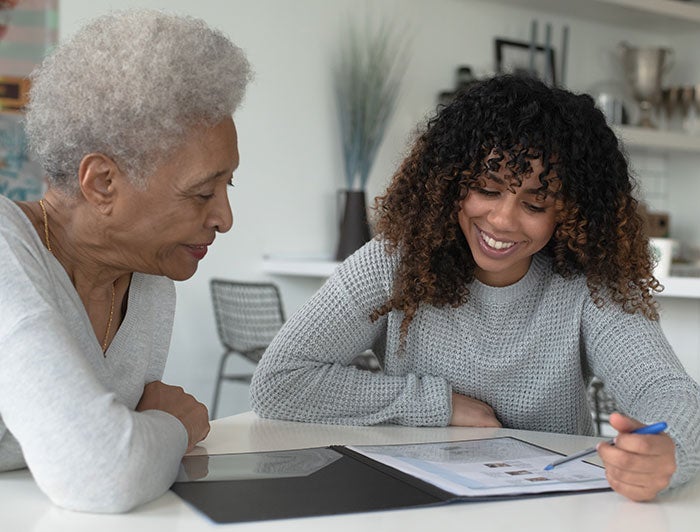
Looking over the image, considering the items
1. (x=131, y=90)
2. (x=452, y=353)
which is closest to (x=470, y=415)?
(x=452, y=353)

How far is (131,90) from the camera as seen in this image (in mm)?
1112

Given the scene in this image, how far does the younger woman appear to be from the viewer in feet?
5.17

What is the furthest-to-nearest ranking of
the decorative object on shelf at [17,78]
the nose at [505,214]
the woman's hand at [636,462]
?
the decorative object on shelf at [17,78] → the nose at [505,214] → the woman's hand at [636,462]

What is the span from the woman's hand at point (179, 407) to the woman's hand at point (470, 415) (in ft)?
1.54

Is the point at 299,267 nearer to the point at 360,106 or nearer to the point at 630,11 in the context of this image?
the point at 360,106

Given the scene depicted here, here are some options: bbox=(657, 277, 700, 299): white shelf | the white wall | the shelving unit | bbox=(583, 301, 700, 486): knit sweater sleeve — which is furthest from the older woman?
the shelving unit

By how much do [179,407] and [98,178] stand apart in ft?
1.13

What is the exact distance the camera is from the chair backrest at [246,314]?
4.16m

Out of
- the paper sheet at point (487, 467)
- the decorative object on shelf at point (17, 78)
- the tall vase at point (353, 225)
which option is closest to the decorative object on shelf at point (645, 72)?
the tall vase at point (353, 225)

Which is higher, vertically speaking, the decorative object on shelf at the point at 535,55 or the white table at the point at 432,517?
the decorative object on shelf at the point at 535,55

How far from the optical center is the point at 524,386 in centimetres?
170

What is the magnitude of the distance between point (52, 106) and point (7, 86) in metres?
2.95

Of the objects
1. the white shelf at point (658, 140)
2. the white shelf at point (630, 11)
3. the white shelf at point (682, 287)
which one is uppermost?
the white shelf at point (630, 11)

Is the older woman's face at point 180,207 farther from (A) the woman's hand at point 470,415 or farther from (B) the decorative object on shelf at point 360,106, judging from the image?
(B) the decorative object on shelf at point 360,106
